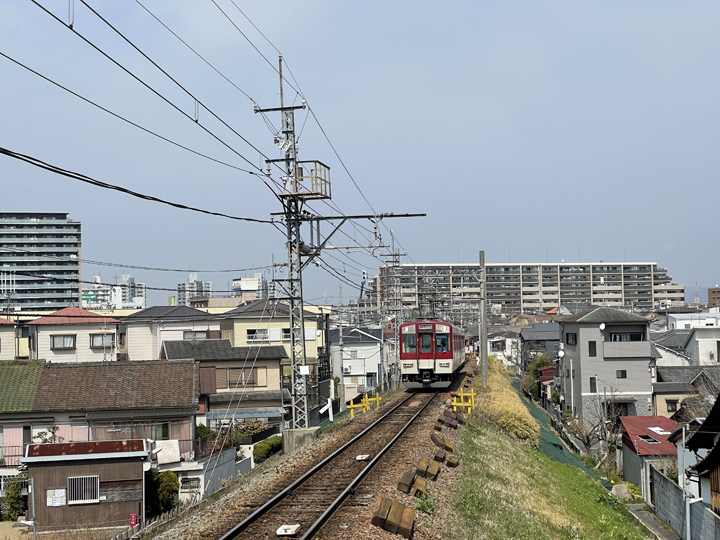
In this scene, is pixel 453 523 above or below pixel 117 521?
above

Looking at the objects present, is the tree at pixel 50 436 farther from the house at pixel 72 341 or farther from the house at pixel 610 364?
the house at pixel 610 364

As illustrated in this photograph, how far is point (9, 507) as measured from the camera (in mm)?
16984

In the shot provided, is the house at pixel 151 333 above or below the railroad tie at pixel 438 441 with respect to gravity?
above

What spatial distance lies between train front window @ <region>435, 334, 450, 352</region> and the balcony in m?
13.1

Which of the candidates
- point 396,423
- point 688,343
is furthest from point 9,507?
point 688,343

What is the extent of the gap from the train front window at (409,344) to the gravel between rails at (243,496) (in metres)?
10.2

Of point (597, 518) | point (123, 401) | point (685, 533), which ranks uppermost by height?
point (123, 401)

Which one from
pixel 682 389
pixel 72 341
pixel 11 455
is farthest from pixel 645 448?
pixel 72 341

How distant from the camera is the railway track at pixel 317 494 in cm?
702

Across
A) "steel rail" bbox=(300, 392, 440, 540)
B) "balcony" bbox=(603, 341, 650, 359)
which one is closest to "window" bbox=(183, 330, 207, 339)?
"balcony" bbox=(603, 341, 650, 359)

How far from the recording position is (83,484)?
1593cm

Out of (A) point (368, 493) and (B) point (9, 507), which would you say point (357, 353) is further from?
(A) point (368, 493)

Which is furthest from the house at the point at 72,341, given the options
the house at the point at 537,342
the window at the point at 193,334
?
the house at the point at 537,342

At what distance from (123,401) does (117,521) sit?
16.1ft
